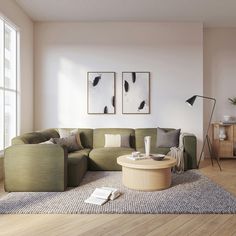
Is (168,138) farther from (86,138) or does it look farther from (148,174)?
(86,138)

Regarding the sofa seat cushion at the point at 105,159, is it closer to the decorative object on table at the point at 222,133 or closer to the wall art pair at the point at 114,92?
the wall art pair at the point at 114,92

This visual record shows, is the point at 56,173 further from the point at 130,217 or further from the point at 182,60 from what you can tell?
the point at 182,60

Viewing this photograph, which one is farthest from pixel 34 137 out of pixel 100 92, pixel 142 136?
pixel 142 136

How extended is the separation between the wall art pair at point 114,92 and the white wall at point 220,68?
1.61 metres

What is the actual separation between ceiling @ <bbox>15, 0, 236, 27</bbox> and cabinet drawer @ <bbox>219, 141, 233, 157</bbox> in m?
2.79

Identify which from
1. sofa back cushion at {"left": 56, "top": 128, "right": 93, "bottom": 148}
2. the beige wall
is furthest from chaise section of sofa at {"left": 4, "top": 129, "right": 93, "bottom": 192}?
the beige wall

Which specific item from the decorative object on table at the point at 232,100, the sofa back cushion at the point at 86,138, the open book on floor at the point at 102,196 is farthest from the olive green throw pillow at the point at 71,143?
the decorative object on table at the point at 232,100

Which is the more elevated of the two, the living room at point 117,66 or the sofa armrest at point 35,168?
the living room at point 117,66

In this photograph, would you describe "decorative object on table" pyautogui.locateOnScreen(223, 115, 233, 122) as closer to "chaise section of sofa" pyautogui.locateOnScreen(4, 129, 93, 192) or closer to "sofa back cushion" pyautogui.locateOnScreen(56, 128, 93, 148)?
"sofa back cushion" pyautogui.locateOnScreen(56, 128, 93, 148)

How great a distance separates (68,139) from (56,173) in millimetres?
1291

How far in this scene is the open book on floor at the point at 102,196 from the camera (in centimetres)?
294

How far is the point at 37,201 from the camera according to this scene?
9.83 ft

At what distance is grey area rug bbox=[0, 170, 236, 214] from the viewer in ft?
8.93

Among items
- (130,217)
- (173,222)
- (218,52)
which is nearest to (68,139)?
(130,217)
